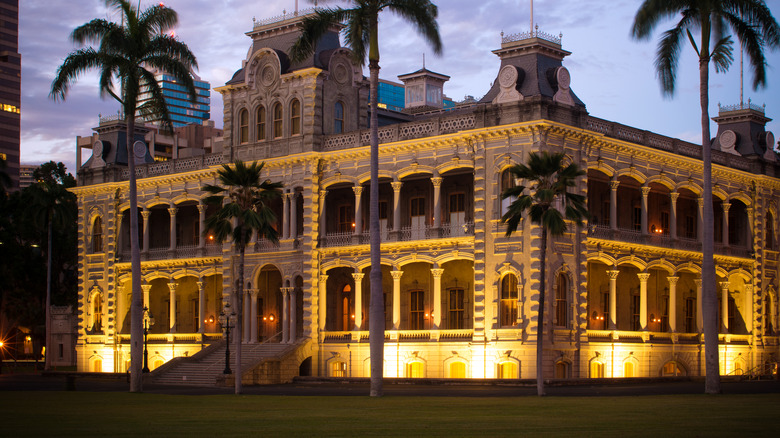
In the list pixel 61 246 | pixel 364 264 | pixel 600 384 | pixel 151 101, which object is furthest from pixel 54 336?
pixel 600 384

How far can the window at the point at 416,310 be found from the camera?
52438 mm

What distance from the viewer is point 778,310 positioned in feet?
196

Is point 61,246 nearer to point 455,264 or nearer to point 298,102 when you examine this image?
point 298,102

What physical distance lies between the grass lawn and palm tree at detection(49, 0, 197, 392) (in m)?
7.12

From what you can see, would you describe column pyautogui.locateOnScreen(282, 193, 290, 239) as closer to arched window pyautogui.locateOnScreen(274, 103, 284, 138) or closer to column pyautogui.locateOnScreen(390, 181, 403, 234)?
arched window pyautogui.locateOnScreen(274, 103, 284, 138)

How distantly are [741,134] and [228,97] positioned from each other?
28797 mm

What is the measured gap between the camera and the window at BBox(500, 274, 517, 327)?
46.1 metres

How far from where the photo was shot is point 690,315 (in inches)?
2259

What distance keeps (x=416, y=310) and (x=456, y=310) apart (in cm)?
256

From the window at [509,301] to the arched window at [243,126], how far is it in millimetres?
17888

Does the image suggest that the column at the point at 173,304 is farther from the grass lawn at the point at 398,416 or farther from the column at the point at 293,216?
the grass lawn at the point at 398,416

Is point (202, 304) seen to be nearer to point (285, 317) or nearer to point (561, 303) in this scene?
point (285, 317)

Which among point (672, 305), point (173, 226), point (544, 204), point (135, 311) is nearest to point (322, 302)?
point (173, 226)

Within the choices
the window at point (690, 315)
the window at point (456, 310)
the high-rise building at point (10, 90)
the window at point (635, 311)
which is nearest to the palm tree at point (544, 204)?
the window at point (456, 310)
